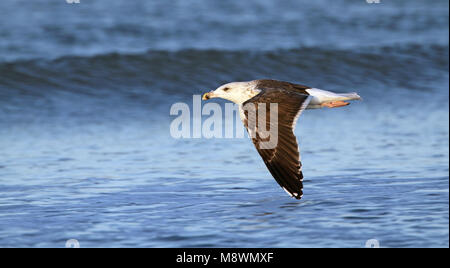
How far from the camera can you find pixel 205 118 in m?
10.5

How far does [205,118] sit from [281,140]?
452 cm

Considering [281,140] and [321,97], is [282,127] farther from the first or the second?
[321,97]

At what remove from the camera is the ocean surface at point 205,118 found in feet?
19.2

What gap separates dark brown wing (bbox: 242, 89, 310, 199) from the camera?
594cm

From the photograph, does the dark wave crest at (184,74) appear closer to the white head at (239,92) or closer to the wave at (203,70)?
the wave at (203,70)

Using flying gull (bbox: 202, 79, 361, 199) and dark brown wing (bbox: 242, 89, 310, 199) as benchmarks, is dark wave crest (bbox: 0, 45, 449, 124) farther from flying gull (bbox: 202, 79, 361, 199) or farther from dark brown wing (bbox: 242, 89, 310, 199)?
dark brown wing (bbox: 242, 89, 310, 199)

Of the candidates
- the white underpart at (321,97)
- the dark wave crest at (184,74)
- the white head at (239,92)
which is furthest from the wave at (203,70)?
the white underpart at (321,97)

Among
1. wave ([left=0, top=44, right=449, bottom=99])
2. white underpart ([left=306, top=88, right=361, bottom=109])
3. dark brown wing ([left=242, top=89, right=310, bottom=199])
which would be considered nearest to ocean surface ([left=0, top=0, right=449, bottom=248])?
wave ([left=0, top=44, right=449, bottom=99])

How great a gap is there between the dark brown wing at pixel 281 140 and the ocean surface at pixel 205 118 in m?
0.31

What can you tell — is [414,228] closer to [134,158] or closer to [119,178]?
[119,178]

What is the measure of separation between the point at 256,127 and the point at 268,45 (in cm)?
883

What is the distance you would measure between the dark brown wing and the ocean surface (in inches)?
12.3

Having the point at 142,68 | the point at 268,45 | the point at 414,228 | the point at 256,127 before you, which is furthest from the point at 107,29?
the point at 414,228

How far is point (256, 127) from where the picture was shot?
6.12m
